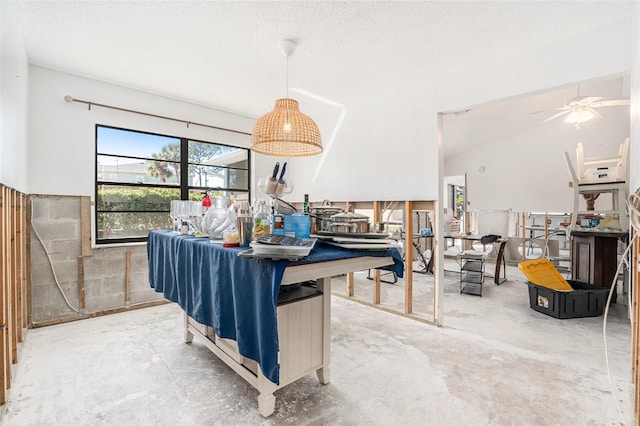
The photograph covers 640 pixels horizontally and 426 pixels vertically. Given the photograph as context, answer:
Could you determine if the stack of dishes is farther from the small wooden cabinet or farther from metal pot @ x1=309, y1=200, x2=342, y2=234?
the small wooden cabinet

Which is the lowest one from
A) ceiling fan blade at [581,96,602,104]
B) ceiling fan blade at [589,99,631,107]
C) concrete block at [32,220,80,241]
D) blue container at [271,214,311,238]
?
concrete block at [32,220,80,241]

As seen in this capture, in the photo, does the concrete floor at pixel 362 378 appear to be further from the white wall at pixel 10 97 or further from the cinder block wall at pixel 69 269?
the white wall at pixel 10 97

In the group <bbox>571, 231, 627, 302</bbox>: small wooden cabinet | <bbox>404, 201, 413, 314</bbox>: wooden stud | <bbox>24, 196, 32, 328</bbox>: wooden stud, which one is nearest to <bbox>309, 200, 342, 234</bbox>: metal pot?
<bbox>404, 201, 413, 314</bbox>: wooden stud

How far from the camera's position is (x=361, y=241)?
5.05ft

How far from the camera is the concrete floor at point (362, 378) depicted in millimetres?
1631

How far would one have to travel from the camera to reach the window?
11.2 feet

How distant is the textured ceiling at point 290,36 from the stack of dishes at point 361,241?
1605 mm

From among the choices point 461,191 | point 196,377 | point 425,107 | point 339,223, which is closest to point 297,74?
point 425,107

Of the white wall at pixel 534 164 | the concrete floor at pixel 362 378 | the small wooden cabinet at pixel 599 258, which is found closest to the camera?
the concrete floor at pixel 362 378

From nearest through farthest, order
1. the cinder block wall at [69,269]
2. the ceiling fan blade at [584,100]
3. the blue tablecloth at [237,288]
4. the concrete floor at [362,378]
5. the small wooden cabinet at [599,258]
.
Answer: the blue tablecloth at [237,288]
the concrete floor at [362,378]
the cinder block wall at [69,269]
the small wooden cabinet at [599,258]
the ceiling fan blade at [584,100]

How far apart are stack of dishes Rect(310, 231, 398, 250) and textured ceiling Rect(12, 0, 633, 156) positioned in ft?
5.26

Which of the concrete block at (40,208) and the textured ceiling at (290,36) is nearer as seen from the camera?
the textured ceiling at (290,36)

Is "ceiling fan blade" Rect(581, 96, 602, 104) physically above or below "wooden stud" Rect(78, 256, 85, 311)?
above

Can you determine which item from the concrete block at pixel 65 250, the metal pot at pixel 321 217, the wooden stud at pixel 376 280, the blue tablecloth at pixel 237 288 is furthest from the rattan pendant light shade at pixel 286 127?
the concrete block at pixel 65 250
